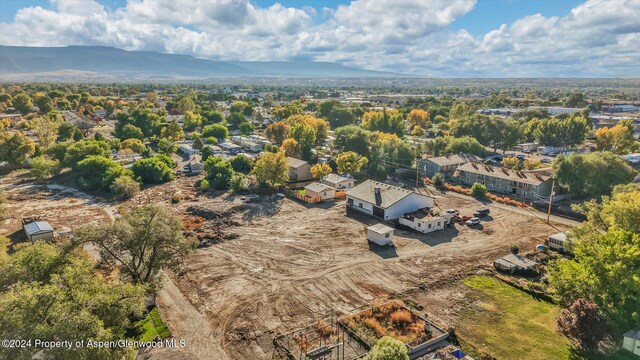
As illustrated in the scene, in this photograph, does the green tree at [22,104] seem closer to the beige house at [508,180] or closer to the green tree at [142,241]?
the green tree at [142,241]

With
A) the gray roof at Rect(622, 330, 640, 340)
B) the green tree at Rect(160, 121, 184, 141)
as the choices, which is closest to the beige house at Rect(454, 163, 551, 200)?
the gray roof at Rect(622, 330, 640, 340)

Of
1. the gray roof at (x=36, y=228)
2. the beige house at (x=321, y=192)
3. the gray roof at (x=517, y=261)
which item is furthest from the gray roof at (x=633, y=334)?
the gray roof at (x=36, y=228)

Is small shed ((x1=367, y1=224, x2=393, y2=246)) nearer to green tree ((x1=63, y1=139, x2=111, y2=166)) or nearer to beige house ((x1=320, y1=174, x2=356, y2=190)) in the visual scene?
beige house ((x1=320, y1=174, x2=356, y2=190))

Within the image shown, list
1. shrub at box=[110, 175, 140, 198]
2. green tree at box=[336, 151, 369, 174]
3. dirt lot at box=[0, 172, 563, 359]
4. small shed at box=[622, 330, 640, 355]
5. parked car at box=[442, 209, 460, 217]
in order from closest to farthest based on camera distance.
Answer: small shed at box=[622, 330, 640, 355]
dirt lot at box=[0, 172, 563, 359]
parked car at box=[442, 209, 460, 217]
shrub at box=[110, 175, 140, 198]
green tree at box=[336, 151, 369, 174]

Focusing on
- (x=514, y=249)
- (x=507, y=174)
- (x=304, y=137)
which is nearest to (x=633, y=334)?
(x=514, y=249)

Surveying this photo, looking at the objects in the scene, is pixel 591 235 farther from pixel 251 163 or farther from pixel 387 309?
pixel 251 163
